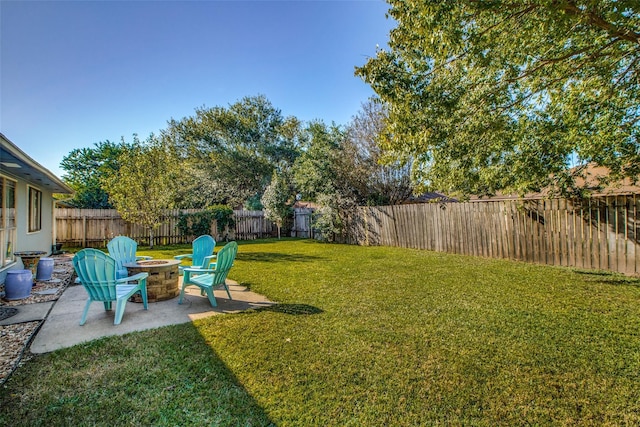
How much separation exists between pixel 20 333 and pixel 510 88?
342 inches

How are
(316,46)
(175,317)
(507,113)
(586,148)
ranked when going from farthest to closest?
1. (316,46)
2. (507,113)
3. (586,148)
4. (175,317)

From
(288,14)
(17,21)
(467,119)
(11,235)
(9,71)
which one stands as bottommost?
(11,235)

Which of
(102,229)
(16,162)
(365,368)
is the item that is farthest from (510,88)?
(102,229)

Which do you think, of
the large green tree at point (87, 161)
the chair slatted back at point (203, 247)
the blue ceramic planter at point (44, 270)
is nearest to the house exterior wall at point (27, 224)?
the blue ceramic planter at point (44, 270)

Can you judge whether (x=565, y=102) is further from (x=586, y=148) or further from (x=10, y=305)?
(x=10, y=305)

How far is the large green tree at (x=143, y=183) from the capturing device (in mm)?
12547

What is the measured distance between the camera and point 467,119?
5.54 m

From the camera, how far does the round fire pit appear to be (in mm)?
5023

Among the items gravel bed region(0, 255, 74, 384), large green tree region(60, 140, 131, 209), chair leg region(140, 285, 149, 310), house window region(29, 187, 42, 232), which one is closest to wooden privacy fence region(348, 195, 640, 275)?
chair leg region(140, 285, 149, 310)

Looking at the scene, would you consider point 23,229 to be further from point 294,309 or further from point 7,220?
point 294,309

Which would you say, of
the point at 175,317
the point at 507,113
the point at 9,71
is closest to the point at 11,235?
the point at 9,71

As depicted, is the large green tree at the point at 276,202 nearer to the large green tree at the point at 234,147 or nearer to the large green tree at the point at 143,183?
the large green tree at the point at 143,183

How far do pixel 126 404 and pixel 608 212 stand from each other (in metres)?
9.01

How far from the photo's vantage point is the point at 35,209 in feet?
29.7
